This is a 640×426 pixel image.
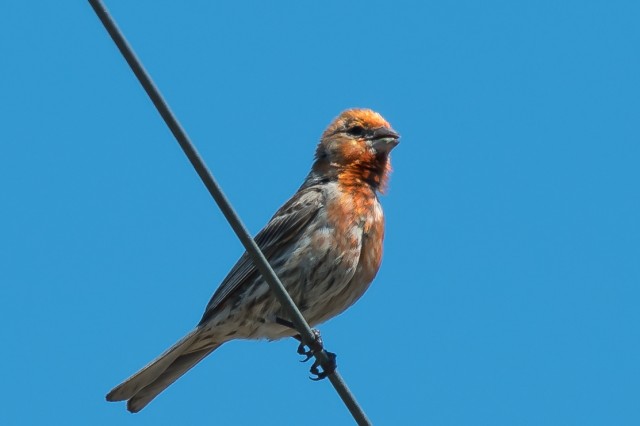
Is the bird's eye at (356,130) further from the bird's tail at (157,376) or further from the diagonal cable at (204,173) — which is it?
the diagonal cable at (204,173)

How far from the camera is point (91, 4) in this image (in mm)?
4777

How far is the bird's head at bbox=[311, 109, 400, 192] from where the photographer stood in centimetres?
969

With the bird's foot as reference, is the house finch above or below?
above

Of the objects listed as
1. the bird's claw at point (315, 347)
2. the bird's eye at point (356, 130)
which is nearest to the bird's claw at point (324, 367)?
the bird's claw at point (315, 347)

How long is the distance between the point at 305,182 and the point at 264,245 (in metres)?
0.97

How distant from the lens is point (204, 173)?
5297 mm

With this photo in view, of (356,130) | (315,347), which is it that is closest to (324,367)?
(315,347)

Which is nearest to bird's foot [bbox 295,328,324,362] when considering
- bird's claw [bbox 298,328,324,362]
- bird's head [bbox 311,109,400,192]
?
bird's claw [bbox 298,328,324,362]

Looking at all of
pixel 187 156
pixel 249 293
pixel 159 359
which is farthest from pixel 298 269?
pixel 187 156

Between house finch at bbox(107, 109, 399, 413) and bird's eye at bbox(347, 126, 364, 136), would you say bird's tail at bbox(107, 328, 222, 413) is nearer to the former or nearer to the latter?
house finch at bbox(107, 109, 399, 413)

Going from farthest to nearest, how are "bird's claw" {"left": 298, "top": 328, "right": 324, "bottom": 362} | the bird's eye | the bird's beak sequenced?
the bird's eye < the bird's beak < "bird's claw" {"left": 298, "top": 328, "right": 324, "bottom": 362}

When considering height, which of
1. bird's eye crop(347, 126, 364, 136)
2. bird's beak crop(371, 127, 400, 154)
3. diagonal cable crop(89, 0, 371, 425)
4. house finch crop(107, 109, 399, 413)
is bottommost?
diagonal cable crop(89, 0, 371, 425)

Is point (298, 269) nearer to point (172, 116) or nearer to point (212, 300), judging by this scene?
point (212, 300)

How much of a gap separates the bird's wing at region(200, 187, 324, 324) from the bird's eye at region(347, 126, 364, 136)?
0.88 metres
